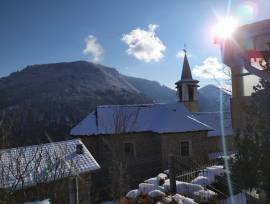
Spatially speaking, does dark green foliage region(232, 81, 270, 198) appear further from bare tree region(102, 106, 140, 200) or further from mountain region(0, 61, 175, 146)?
mountain region(0, 61, 175, 146)

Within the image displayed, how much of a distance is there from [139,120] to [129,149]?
252 cm

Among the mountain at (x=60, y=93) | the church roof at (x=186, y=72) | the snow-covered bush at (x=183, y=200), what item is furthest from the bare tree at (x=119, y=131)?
the mountain at (x=60, y=93)

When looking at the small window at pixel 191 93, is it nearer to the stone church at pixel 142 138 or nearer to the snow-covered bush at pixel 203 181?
the stone church at pixel 142 138

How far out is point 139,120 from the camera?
88.0 ft

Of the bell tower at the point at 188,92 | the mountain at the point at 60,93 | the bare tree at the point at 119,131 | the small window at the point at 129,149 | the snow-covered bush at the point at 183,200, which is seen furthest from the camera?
the mountain at the point at 60,93

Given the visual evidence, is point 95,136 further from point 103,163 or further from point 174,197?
point 174,197

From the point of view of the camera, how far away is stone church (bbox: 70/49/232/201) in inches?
973

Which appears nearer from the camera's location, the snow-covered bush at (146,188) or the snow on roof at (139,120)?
the snow-covered bush at (146,188)

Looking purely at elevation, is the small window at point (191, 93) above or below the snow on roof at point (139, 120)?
above

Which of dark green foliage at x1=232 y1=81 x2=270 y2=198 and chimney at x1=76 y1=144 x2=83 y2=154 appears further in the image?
chimney at x1=76 y1=144 x2=83 y2=154

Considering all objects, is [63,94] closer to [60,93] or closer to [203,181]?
[60,93]

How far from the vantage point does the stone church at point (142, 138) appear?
2472 centimetres

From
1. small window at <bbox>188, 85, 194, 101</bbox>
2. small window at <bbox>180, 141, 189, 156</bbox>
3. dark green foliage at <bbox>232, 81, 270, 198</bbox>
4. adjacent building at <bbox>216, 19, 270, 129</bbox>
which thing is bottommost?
small window at <bbox>180, 141, 189, 156</bbox>

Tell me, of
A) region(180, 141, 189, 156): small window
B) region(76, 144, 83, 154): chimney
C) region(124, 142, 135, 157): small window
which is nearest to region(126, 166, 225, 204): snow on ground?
region(76, 144, 83, 154): chimney
